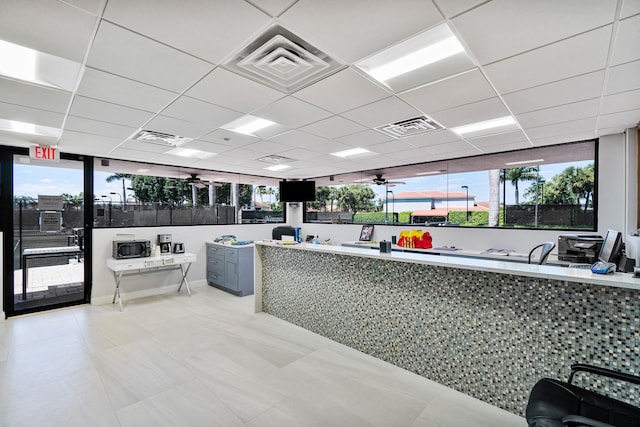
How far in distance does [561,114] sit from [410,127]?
156 cm

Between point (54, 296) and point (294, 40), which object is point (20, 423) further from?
point (54, 296)

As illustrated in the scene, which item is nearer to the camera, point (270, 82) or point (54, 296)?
point (270, 82)

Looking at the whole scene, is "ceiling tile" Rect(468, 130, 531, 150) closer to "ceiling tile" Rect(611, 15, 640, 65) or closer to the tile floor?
"ceiling tile" Rect(611, 15, 640, 65)

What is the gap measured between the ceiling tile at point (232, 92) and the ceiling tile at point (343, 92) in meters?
0.31

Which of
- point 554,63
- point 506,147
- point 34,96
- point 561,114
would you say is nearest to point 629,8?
point 554,63

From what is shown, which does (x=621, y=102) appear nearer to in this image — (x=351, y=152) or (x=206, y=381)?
(x=351, y=152)

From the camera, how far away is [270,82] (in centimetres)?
232

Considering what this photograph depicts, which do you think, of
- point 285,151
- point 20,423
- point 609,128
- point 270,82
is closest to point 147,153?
point 285,151

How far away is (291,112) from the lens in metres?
2.96

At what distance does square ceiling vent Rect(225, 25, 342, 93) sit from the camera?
1.80m

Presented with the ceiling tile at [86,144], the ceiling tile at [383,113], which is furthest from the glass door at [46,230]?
the ceiling tile at [383,113]

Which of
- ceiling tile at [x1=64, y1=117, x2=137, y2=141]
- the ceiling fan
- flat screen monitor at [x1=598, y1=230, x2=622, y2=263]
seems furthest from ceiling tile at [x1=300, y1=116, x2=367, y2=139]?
the ceiling fan

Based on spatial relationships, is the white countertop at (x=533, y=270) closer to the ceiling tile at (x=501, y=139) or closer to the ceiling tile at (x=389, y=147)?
the ceiling tile at (x=389, y=147)

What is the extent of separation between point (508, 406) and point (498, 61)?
255 cm
